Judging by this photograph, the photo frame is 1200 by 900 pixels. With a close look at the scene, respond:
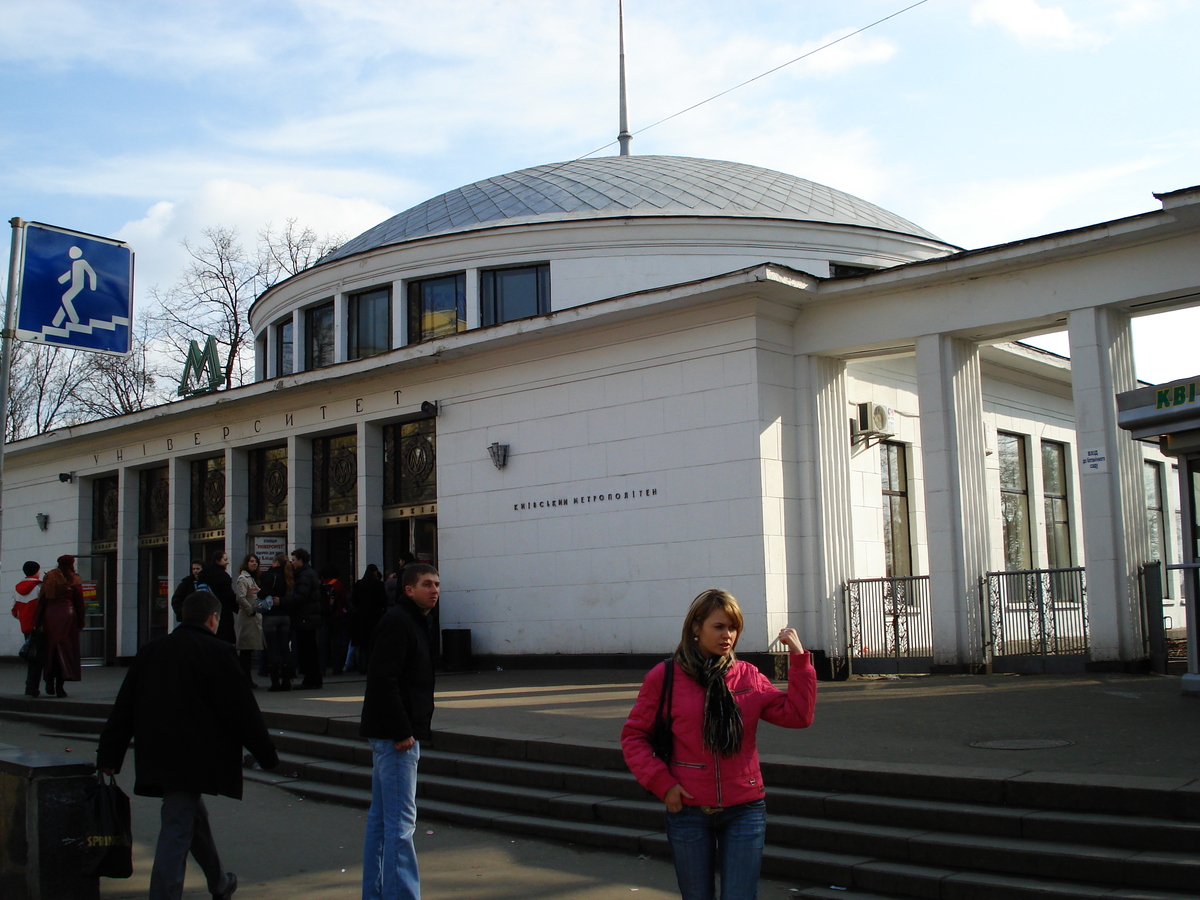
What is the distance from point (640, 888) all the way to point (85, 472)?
24.0 m

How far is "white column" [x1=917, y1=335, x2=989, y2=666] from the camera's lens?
14445 millimetres

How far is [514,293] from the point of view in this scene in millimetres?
22016

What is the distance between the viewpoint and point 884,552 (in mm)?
18109

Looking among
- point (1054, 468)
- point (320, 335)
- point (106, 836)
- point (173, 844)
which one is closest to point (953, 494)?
point (1054, 468)

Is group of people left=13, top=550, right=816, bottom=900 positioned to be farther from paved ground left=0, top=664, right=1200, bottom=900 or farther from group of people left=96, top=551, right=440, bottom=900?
paved ground left=0, top=664, right=1200, bottom=900

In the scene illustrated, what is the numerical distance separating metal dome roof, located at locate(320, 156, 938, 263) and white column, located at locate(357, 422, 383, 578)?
475cm

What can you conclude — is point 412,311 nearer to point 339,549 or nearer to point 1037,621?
point 339,549

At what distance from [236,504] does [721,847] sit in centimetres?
2049

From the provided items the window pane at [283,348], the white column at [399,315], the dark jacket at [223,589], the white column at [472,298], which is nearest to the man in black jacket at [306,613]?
the dark jacket at [223,589]

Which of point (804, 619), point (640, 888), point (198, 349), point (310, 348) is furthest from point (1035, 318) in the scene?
point (198, 349)

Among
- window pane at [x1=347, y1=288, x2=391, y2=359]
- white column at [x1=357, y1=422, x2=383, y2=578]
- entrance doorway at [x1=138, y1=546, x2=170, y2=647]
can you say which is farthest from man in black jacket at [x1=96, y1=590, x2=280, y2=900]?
entrance doorway at [x1=138, y1=546, x2=170, y2=647]

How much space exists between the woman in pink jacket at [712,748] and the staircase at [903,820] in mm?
2407

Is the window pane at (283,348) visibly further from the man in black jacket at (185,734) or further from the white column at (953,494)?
the man in black jacket at (185,734)

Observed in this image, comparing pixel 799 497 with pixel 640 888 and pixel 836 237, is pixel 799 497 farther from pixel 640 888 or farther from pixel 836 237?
pixel 640 888
